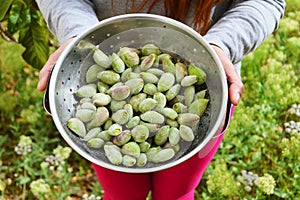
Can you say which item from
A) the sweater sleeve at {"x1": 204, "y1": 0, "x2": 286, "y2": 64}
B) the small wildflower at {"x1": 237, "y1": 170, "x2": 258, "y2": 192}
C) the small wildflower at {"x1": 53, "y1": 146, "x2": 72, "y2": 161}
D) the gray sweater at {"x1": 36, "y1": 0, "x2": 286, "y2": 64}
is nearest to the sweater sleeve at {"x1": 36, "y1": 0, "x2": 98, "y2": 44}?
the gray sweater at {"x1": 36, "y1": 0, "x2": 286, "y2": 64}

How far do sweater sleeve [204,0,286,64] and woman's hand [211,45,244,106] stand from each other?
3 cm

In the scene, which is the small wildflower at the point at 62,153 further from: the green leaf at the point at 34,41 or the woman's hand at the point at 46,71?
the woman's hand at the point at 46,71

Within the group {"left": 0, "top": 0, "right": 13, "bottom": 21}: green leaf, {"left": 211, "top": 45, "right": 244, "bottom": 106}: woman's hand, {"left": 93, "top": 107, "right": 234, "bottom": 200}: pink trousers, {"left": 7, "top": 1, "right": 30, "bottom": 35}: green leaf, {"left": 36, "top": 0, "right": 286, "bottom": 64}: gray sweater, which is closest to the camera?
{"left": 211, "top": 45, "right": 244, "bottom": 106}: woman's hand

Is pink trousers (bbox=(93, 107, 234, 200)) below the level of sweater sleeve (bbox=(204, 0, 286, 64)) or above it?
below

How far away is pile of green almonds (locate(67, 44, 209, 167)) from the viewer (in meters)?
0.78

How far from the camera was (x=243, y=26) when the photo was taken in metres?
0.86

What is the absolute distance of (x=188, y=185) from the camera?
104 centimetres

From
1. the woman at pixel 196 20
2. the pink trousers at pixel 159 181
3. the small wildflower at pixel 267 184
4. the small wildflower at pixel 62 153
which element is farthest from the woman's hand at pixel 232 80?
the small wildflower at pixel 62 153

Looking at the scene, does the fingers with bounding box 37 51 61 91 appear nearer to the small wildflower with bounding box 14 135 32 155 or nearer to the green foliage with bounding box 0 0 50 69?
the green foliage with bounding box 0 0 50 69

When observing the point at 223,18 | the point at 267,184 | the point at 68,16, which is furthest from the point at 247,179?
the point at 68,16

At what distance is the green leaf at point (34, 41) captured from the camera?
130cm

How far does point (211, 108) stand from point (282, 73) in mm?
839

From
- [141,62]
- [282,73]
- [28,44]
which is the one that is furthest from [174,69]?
[282,73]

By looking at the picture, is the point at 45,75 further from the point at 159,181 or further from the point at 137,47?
the point at 159,181
